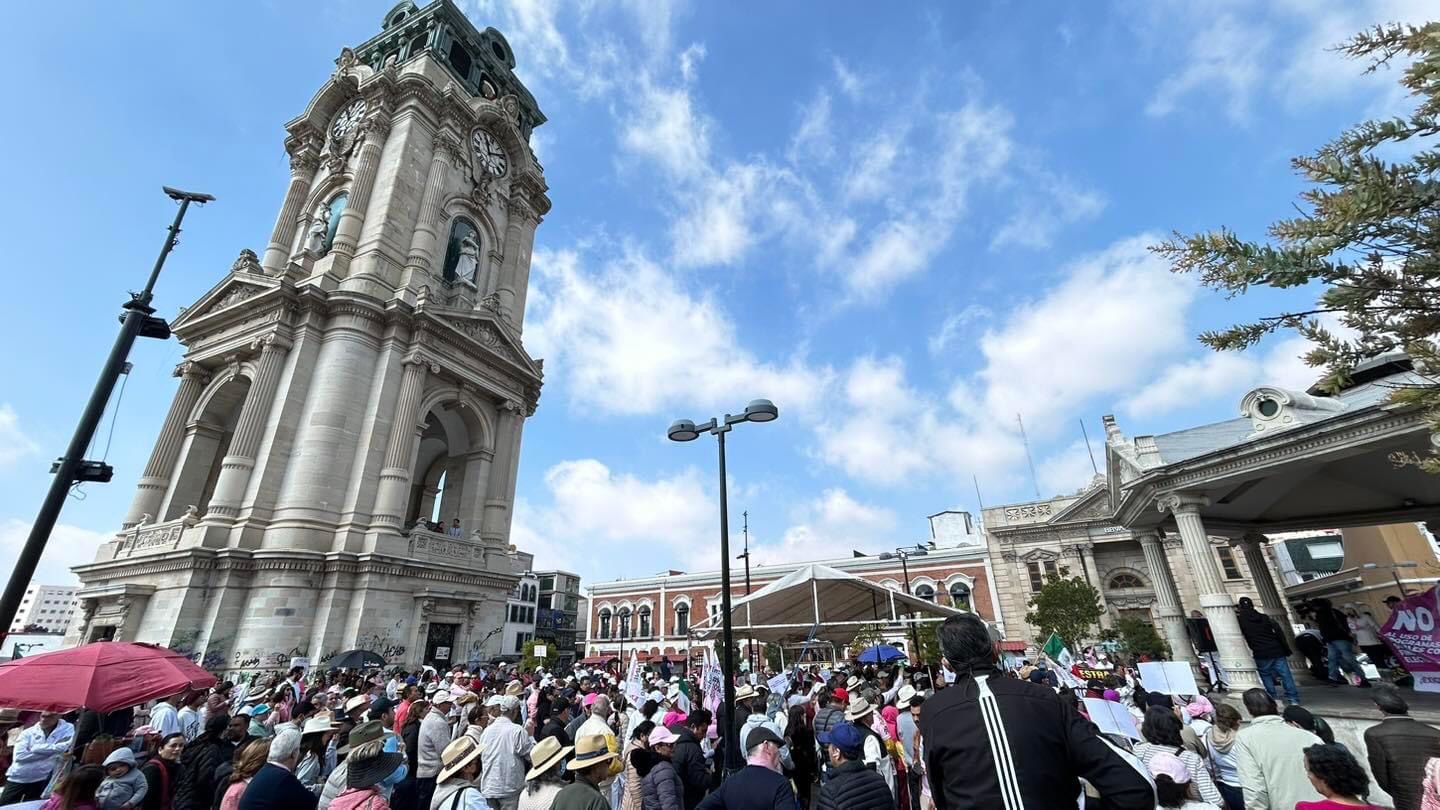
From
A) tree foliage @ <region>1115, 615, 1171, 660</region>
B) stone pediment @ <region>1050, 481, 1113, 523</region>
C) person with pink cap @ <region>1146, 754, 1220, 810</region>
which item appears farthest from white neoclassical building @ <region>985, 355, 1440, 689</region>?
stone pediment @ <region>1050, 481, 1113, 523</region>

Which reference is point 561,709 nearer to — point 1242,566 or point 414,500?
point 414,500

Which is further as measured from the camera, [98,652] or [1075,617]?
[1075,617]

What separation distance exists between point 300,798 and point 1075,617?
3606 cm

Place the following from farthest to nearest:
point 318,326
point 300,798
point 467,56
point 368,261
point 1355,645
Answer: point 467,56 < point 368,261 < point 318,326 < point 1355,645 < point 300,798

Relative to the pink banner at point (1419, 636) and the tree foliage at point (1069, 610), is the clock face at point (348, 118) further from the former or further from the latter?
the tree foliage at point (1069, 610)

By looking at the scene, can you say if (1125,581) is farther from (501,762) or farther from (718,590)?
(501,762)

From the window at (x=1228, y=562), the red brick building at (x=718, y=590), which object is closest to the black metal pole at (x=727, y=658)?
the red brick building at (x=718, y=590)

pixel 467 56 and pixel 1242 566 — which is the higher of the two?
pixel 467 56

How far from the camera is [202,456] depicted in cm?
2322

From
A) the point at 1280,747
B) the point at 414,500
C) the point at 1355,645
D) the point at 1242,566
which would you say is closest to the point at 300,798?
the point at 1280,747

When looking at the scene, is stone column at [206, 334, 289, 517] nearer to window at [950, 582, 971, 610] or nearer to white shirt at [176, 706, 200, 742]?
white shirt at [176, 706, 200, 742]

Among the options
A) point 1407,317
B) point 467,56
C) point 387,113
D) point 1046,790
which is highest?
point 467,56

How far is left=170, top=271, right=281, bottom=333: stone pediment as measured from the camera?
892 inches

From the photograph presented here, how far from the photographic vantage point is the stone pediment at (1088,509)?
1460 inches
